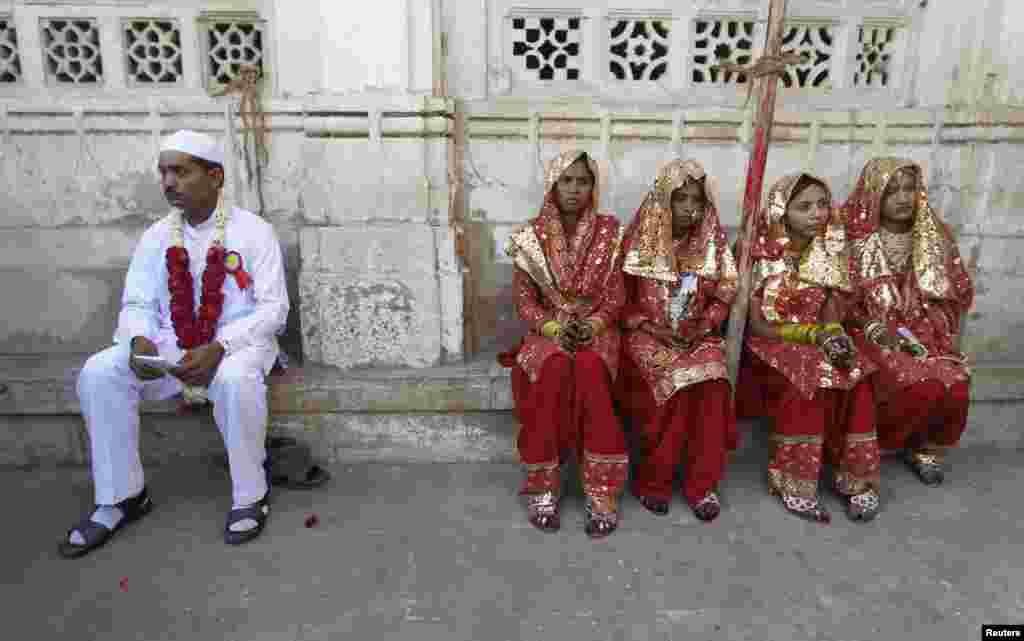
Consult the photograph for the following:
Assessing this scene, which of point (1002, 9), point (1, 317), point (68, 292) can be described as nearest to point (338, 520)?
point (68, 292)

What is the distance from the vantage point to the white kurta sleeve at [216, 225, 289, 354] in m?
2.94

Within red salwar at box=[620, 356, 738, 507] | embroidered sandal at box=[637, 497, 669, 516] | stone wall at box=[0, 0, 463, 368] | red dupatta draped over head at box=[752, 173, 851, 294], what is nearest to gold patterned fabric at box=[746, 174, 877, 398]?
red dupatta draped over head at box=[752, 173, 851, 294]

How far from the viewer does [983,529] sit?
9.60 ft

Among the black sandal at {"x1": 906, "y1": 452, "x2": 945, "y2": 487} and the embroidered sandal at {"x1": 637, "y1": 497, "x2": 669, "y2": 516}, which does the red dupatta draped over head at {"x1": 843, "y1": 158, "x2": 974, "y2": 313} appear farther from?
the embroidered sandal at {"x1": 637, "y1": 497, "x2": 669, "y2": 516}

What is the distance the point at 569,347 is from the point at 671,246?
72cm

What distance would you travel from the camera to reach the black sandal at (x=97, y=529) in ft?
8.80

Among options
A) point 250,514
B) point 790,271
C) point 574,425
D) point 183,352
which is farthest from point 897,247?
point 183,352

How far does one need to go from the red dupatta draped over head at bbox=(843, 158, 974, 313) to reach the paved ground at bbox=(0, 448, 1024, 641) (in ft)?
3.15

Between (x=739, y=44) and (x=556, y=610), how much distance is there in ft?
10.1

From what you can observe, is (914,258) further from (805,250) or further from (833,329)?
(833,329)

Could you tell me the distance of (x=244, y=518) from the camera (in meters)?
2.82

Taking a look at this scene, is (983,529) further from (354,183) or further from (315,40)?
(315,40)

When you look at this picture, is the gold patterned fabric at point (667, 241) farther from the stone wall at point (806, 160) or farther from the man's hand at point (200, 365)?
the man's hand at point (200, 365)

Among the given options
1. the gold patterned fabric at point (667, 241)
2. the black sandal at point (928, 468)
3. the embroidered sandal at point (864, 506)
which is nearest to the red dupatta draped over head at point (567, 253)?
the gold patterned fabric at point (667, 241)
